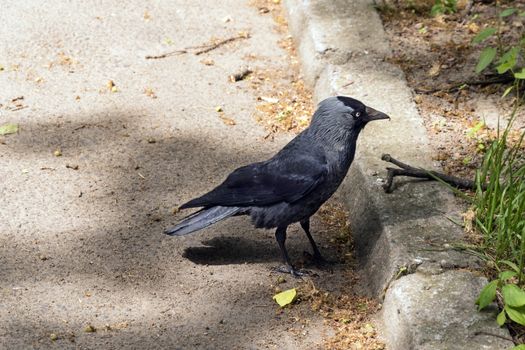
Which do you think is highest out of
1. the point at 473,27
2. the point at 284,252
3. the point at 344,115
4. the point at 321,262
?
the point at 344,115

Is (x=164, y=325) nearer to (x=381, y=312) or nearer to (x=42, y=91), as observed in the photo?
(x=381, y=312)

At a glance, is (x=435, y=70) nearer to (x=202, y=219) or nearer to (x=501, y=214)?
(x=501, y=214)

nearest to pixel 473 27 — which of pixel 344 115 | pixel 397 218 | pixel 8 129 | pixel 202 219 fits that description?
pixel 344 115

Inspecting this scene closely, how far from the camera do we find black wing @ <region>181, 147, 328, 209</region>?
4.44 meters

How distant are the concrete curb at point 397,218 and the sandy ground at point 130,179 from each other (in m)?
0.36

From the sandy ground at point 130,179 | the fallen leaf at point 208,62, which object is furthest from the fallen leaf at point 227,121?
the fallen leaf at point 208,62

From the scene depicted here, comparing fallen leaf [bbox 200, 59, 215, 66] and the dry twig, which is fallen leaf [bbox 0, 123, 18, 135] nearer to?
the dry twig

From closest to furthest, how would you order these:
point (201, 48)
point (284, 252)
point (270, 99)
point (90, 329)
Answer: point (90, 329) < point (284, 252) < point (270, 99) < point (201, 48)

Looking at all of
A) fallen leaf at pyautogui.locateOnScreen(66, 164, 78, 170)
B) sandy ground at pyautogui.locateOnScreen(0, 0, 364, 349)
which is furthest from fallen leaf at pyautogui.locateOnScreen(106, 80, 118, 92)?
fallen leaf at pyautogui.locateOnScreen(66, 164, 78, 170)

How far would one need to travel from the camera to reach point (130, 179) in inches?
211

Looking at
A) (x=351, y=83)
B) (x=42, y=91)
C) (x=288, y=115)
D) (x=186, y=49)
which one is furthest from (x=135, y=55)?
(x=351, y=83)

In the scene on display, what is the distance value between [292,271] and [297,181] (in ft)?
1.69

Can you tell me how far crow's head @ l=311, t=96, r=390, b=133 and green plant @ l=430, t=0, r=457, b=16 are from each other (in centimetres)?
255

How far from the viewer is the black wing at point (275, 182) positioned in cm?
444
